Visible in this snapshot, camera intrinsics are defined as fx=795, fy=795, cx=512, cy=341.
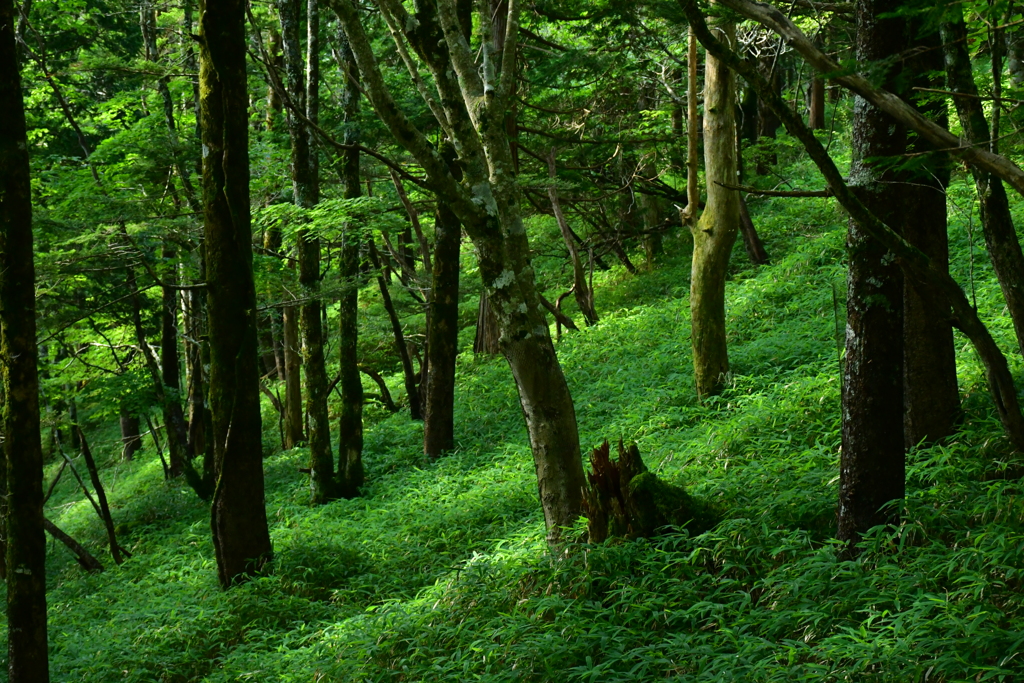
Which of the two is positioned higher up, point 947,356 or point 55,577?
point 947,356

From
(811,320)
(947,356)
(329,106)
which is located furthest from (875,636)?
(329,106)

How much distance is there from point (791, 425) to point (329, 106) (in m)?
11.9

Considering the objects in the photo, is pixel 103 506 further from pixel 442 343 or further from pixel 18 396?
pixel 18 396

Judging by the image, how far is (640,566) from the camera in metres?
5.27

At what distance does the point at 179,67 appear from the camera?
1345 centimetres

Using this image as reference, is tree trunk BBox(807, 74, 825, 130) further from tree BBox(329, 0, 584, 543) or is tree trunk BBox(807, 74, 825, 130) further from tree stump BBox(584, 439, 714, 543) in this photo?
tree stump BBox(584, 439, 714, 543)

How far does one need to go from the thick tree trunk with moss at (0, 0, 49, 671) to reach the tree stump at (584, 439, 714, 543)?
11.9 feet

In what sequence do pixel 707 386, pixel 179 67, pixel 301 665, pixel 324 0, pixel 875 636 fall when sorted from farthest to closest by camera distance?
1. pixel 179 67
2. pixel 707 386
3. pixel 301 665
4. pixel 324 0
5. pixel 875 636

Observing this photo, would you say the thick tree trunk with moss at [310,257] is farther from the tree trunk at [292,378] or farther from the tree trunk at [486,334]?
the tree trunk at [486,334]

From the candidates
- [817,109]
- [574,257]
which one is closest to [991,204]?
[574,257]

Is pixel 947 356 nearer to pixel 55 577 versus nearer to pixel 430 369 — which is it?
pixel 430 369

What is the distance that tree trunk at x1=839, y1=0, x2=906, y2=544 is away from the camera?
14.0ft

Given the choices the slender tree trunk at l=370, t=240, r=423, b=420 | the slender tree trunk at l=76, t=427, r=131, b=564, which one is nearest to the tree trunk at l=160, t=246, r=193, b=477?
the slender tree trunk at l=76, t=427, r=131, b=564

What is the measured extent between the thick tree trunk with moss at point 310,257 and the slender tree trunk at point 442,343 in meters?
1.46
